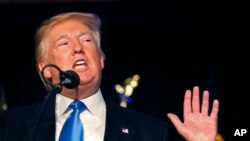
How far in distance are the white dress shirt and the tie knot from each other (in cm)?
2

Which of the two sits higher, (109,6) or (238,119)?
(109,6)

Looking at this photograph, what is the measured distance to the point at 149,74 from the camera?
4.53 meters

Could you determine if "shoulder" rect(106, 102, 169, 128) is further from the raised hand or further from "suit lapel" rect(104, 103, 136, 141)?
the raised hand

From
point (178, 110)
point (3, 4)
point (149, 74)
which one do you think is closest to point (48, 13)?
point (3, 4)

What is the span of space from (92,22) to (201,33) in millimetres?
1602

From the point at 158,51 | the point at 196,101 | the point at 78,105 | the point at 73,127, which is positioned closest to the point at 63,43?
the point at 78,105

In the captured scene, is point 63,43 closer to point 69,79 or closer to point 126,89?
point 69,79

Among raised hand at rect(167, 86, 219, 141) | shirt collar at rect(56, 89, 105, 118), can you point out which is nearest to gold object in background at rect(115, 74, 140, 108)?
shirt collar at rect(56, 89, 105, 118)

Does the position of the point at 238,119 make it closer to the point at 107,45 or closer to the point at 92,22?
the point at 107,45

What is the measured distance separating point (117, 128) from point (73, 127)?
7.6 inches

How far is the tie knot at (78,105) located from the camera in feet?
8.23

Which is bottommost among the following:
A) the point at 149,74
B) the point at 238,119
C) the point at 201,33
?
the point at 238,119

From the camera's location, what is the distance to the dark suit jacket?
2.43 metres

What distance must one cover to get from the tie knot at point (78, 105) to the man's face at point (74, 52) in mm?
86
